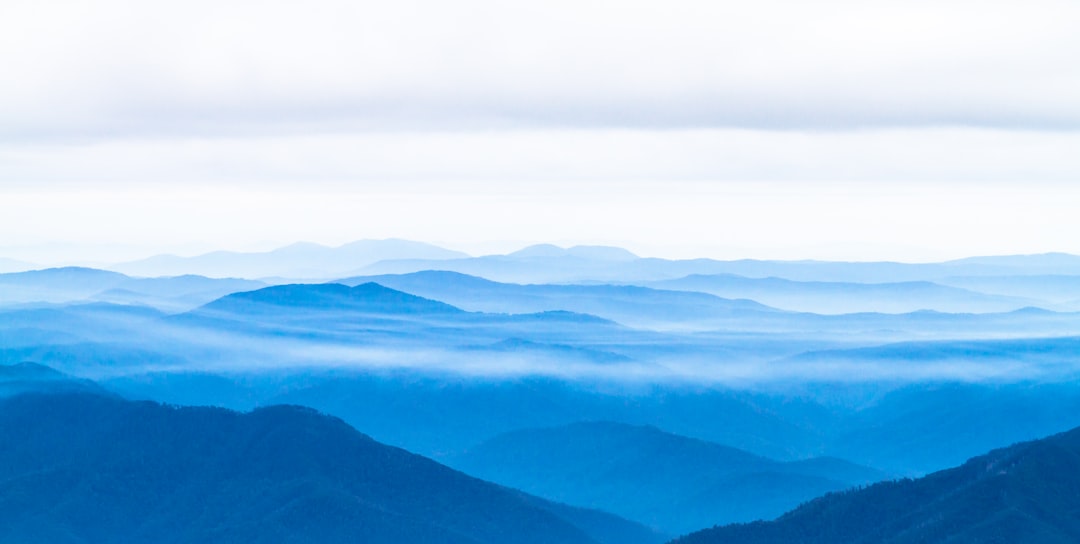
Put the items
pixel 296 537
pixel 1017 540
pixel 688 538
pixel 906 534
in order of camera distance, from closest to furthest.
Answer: pixel 1017 540
pixel 906 534
pixel 688 538
pixel 296 537

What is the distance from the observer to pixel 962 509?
14100 cm

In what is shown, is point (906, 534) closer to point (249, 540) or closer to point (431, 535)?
point (431, 535)

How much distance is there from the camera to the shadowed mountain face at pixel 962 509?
136250mm

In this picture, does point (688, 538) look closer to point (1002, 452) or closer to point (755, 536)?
point (755, 536)

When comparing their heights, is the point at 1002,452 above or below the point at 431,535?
above

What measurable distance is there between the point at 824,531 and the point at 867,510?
4.31 meters

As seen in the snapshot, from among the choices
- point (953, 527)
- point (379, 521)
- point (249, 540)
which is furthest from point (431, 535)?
point (953, 527)

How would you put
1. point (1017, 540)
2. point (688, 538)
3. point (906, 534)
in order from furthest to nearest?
point (688, 538)
point (906, 534)
point (1017, 540)

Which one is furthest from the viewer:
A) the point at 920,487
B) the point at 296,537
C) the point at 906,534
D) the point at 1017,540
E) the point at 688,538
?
the point at 296,537

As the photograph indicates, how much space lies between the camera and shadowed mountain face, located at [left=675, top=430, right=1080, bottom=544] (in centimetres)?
13625

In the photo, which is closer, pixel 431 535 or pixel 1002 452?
pixel 1002 452

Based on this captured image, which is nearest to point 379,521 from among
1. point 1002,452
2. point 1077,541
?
point 1002,452

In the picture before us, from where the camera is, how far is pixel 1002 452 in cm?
15538

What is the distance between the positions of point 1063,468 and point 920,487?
1282 centimetres
